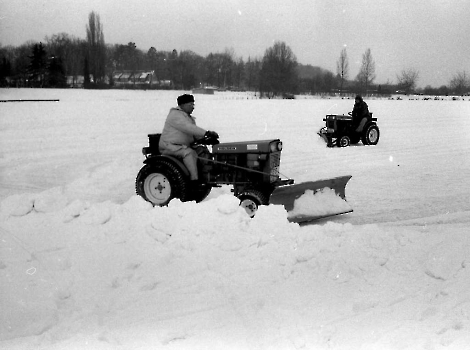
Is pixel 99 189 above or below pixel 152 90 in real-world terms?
below

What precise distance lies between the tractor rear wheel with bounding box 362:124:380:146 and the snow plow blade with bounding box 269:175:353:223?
24.4 feet

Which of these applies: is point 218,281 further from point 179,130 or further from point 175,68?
point 175,68

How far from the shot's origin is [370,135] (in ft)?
44.3

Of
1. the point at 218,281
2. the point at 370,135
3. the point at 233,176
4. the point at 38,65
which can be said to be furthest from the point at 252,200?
the point at 38,65

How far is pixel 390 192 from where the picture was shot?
7.54m

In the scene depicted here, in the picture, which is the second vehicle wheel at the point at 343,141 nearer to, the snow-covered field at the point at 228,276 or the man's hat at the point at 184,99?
the snow-covered field at the point at 228,276

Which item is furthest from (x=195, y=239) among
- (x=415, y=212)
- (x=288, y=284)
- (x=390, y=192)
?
(x=390, y=192)

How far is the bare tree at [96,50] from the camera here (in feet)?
69.6

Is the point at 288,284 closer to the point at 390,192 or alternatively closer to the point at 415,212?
the point at 415,212

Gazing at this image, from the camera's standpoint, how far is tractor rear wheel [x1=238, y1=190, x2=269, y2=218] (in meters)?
5.55

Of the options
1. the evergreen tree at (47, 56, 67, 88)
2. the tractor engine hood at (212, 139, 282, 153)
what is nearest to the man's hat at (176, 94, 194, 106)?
the tractor engine hood at (212, 139, 282, 153)

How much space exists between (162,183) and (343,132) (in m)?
8.11

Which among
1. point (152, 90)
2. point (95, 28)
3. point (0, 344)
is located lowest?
point (0, 344)

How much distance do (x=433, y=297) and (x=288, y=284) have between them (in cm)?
118
